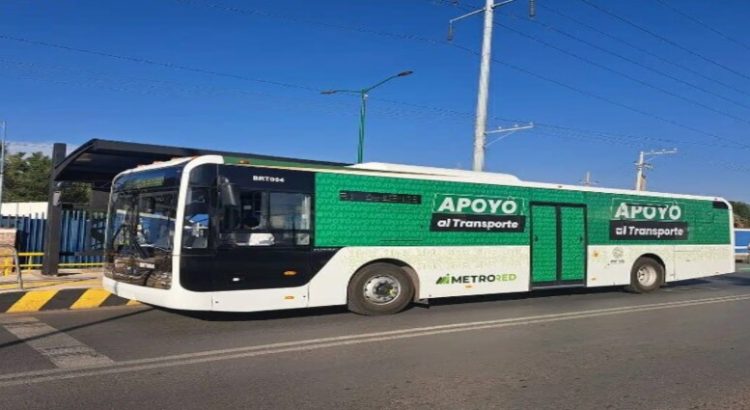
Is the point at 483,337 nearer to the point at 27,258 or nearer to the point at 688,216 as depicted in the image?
the point at 688,216

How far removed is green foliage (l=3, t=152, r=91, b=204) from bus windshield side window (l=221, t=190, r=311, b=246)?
Answer: 230 ft

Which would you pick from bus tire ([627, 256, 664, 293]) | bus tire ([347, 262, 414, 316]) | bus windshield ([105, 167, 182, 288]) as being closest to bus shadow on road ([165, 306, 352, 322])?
bus tire ([347, 262, 414, 316])

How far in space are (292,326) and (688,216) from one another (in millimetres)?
11396

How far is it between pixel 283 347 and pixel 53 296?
5.07 m

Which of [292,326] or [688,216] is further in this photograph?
[688,216]

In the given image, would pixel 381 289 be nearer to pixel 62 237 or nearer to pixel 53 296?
pixel 53 296

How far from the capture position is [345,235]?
35.9 feet

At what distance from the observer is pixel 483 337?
9211 millimetres

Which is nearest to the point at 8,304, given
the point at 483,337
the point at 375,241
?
the point at 375,241

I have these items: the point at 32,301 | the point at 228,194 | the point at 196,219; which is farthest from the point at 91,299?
the point at 228,194

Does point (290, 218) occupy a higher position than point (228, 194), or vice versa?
point (228, 194)

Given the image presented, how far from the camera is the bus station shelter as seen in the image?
515 inches

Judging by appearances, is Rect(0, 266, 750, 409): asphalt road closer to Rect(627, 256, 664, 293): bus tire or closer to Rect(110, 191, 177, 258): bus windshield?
Rect(110, 191, 177, 258): bus windshield

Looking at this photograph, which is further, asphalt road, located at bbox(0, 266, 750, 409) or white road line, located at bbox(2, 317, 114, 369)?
white road line, located at bbox(2, 317, 114, 369)
